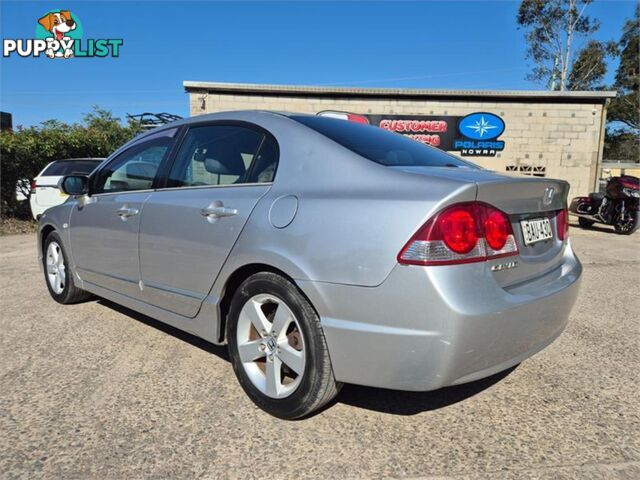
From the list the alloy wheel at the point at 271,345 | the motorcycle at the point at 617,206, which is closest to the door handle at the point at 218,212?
the alloy wheel at the point at 271,345

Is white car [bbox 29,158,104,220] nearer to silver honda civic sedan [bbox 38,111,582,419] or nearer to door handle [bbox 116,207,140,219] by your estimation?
door handle [bbox 116,207,140,219]

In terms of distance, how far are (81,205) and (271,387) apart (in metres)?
2.50

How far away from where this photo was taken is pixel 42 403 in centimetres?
249

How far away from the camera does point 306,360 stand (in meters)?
2.14

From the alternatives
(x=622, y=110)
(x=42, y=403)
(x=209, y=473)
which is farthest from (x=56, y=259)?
(x=622, y=110)

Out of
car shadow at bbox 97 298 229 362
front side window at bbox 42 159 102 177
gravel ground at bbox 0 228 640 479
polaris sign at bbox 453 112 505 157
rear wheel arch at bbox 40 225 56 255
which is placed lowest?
gravel ground at bbox 0 228 640 479

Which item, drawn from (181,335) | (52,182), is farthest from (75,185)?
(52,182)

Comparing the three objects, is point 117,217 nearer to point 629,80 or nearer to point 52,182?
point 52,182

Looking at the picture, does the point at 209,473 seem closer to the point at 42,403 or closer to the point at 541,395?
the point at 42,403

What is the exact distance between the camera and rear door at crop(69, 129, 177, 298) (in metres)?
3.20

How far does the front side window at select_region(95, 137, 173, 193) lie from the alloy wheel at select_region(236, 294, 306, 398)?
1.37 meters

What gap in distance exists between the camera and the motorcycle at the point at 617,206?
10867 mm

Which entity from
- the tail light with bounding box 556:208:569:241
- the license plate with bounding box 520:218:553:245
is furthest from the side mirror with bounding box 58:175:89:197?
the tail light with bounding box 556:208:569:241

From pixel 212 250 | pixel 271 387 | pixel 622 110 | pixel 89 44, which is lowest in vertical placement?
pixel 271 387
